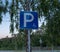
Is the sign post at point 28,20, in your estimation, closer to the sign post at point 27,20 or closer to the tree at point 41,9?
the sign post at point 27,20

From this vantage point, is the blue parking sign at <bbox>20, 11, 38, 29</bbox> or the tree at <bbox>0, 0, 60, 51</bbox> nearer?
the blue parking sign at <bbox>20, 11, 38, 29</bbox>

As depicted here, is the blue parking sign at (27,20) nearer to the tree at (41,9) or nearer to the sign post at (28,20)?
the sign post at (28,20)

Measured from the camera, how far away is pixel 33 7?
1318 cm

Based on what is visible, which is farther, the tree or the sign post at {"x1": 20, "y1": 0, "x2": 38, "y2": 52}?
the tree

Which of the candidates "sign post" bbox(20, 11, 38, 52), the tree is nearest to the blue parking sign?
"sign post" bbox(20, 11, 38, 52)

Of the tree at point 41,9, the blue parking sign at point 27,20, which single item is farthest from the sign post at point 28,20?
the tree at point 41,9

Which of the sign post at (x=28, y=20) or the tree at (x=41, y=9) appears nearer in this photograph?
the sign post at (x=28, y=20)

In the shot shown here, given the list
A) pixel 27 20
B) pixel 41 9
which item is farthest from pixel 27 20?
pixel 41 9

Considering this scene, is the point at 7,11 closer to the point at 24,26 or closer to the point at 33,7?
the point at 33,7

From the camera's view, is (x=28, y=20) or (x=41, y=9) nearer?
(x=28, y=20)

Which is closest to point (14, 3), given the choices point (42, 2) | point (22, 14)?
point (42, 2)

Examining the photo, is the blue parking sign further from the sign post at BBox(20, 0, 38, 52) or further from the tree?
the tree

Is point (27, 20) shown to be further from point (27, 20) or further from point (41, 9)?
point (41, 9)

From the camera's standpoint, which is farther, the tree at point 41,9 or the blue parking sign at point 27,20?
the tree at point 41,9
